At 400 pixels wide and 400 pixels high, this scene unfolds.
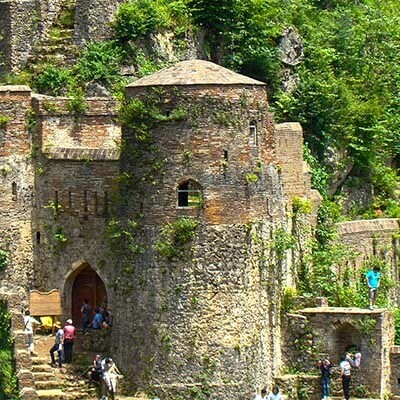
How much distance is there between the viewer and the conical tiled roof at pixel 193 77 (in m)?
58.8

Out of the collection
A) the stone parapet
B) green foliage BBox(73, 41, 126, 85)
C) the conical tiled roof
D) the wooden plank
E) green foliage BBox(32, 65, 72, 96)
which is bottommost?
the wooden plank

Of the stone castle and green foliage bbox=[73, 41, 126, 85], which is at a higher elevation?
green foliage bbox=[73, 41, 126, 85]

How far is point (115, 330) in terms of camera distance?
198ft

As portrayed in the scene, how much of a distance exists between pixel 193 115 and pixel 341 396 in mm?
9809

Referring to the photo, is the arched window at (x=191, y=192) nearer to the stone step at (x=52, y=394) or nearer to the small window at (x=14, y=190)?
the small window at (x=14, y=190)

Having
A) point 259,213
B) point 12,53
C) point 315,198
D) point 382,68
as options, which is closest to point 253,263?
point 259,213

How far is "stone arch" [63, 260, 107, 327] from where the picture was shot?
6234 cm

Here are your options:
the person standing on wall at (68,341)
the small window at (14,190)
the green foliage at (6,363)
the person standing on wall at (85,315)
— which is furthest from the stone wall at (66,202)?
the green foliage at (6,363)

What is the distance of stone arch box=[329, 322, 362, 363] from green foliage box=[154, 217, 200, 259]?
611cm

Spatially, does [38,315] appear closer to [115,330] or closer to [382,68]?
[115,330]

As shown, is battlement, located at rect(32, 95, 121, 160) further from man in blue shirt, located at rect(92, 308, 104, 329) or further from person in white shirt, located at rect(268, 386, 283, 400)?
person in white shirt, located at rect(268, 386, 283, 400)

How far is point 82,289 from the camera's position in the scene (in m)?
62.7

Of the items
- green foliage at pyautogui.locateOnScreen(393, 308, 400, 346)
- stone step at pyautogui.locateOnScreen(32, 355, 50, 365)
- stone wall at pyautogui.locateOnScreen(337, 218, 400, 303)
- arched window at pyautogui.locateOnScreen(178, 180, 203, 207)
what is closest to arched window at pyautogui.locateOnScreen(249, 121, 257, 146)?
arched window at pyautogui.locateOnScreen(178, 180, 203, 207)

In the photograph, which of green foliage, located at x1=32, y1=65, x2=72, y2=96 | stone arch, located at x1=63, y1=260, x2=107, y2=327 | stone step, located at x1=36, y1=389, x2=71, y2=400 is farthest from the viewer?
green foliage, located at x1=32, y1=65, x2=72, y2=96
